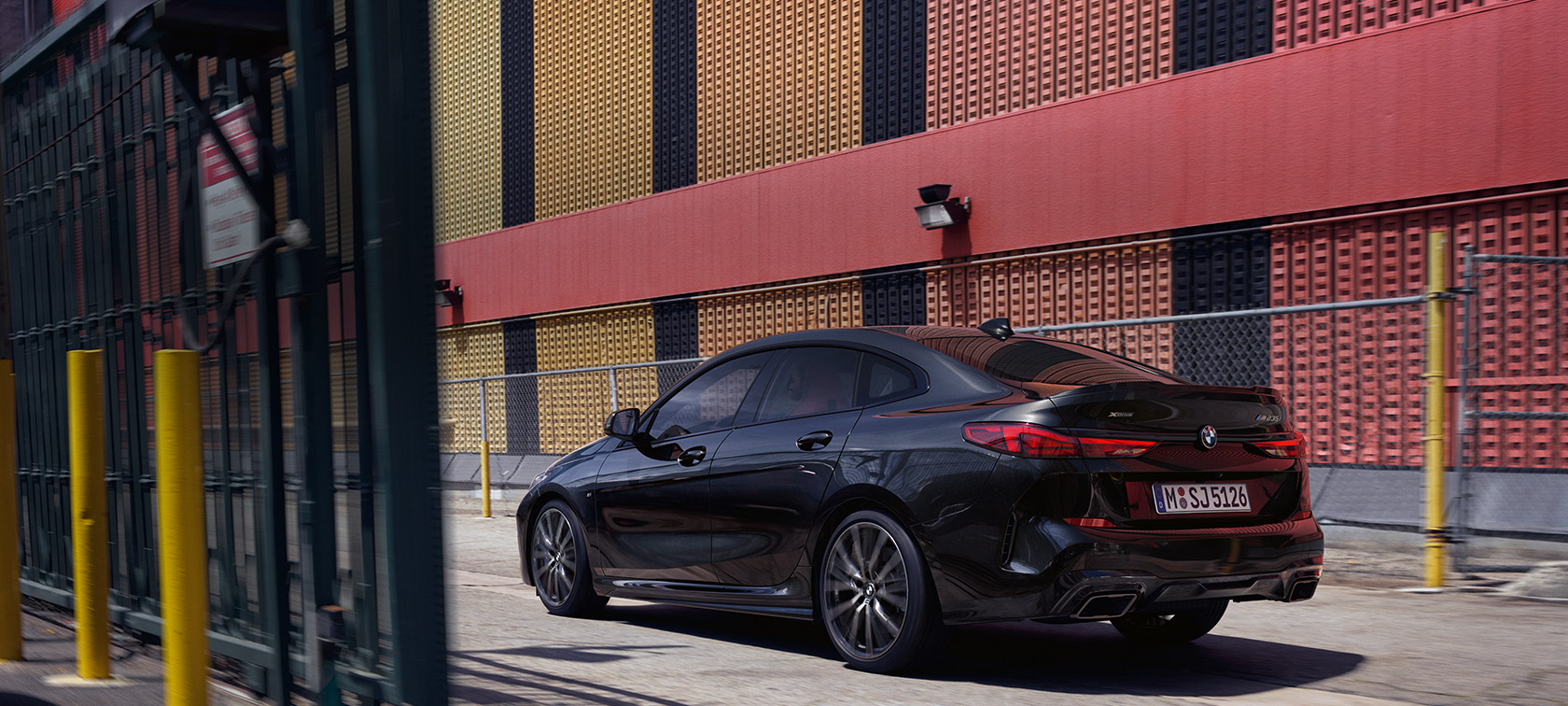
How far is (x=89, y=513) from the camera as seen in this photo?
541cm

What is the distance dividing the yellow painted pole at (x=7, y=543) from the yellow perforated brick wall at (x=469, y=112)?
19151mm

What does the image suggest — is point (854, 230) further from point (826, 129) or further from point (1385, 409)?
point (1385, 409)

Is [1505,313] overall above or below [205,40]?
below

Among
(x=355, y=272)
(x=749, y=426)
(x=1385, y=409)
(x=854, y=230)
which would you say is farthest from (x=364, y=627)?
(x=854, y=230)

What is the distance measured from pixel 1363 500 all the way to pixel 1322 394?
1.11 metres

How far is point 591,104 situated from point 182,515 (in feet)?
61.6

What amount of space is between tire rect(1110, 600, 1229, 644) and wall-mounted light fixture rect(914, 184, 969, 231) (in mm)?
9464

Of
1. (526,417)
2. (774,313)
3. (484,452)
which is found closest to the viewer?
(484,452)

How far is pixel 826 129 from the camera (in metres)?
17.6

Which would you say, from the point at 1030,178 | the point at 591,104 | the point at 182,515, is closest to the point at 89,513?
the point at 182,515

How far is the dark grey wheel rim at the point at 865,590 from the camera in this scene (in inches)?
218

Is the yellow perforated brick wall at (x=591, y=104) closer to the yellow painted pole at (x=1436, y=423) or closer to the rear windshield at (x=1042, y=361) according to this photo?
the yellow painted pole at (x=1436, y=423)

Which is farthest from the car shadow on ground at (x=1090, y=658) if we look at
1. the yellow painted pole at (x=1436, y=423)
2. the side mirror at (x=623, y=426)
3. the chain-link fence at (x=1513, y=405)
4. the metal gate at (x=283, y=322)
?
the chain-link fence at (x=1513, y=405)

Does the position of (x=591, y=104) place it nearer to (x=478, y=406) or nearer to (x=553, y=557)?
(x=478, y=406)
